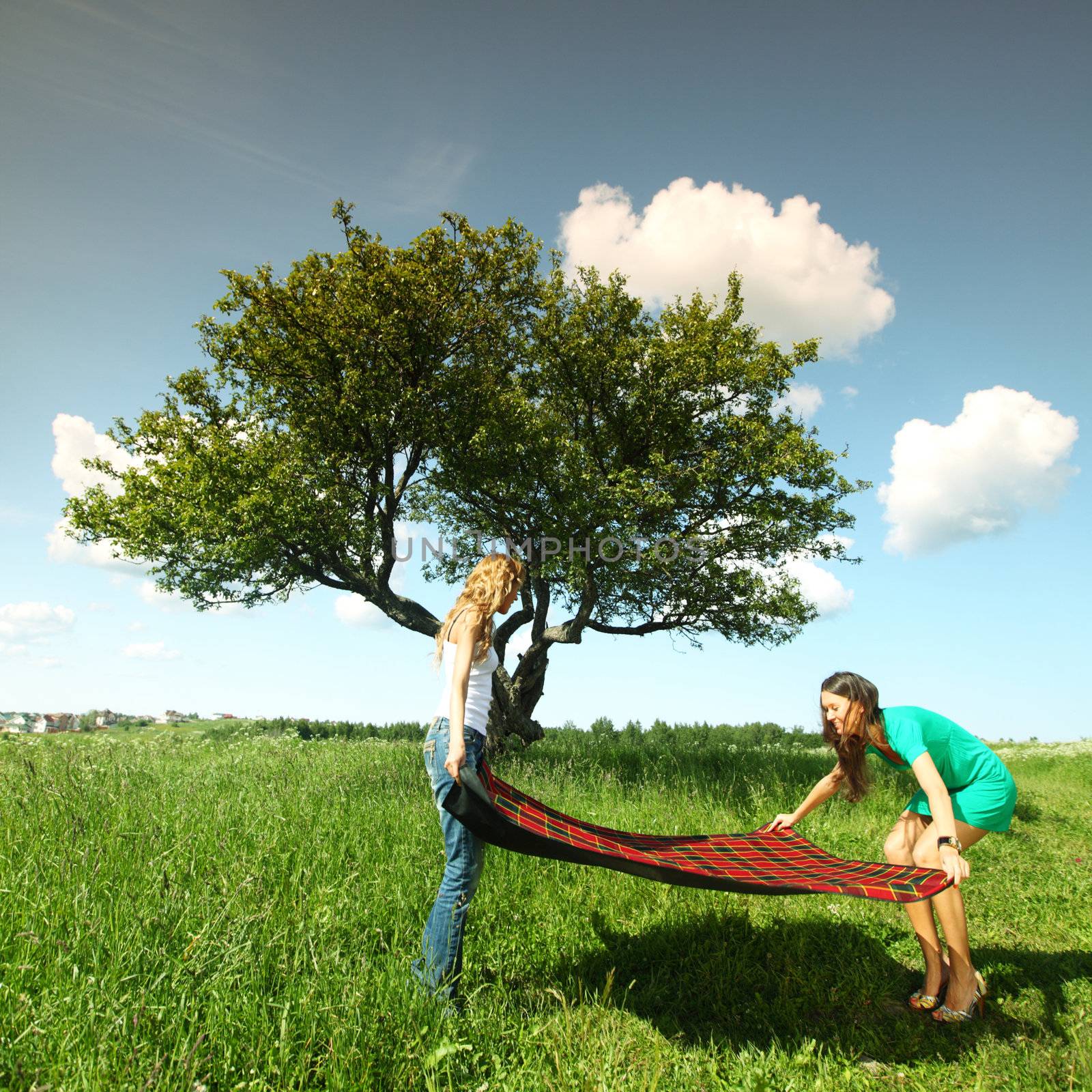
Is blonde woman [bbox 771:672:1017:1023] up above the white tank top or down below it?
below

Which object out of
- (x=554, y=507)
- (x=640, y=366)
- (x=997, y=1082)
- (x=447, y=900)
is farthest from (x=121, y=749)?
(x=997, y=1082)

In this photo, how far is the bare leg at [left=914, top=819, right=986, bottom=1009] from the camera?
4.46m

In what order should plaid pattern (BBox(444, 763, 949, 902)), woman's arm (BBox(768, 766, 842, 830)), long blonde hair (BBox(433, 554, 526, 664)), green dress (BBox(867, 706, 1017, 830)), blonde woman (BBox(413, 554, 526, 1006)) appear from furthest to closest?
woman's arm (BBox(768, 766, 842, 830)) → green dress (BBox(867, 706, 1017, 830)) → long blonde hair (BBox(433, 554, 526, 664)) → blonde woman (BBox(413, 554, 526, 1006)) → plaid pattern (BBox(444, 763, 949, 902))

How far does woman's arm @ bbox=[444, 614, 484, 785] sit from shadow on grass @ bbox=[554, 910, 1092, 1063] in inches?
57.6

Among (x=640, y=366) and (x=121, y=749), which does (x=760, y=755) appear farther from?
(x=121, y=749)

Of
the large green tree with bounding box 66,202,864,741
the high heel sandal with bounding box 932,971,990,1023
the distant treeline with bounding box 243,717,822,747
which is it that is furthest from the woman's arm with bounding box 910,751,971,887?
the distant treeline with bounding box 243,717,822,747

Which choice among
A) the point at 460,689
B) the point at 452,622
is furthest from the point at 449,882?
the point at 452,622

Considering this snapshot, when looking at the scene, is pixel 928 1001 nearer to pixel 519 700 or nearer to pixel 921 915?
pixel 921 915

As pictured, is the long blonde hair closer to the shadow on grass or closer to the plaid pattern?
the plaid pattern

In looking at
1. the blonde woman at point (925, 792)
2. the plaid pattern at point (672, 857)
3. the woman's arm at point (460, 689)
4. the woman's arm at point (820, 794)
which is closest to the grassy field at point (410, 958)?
the blonde woman at point (925, 792)

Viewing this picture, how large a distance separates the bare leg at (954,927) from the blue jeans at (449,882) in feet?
9.48

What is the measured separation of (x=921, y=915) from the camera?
184 inches

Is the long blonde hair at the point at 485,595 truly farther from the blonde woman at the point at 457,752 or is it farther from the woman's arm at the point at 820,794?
the woman's arm at the point at 820,794

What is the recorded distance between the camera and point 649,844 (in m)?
4.68
